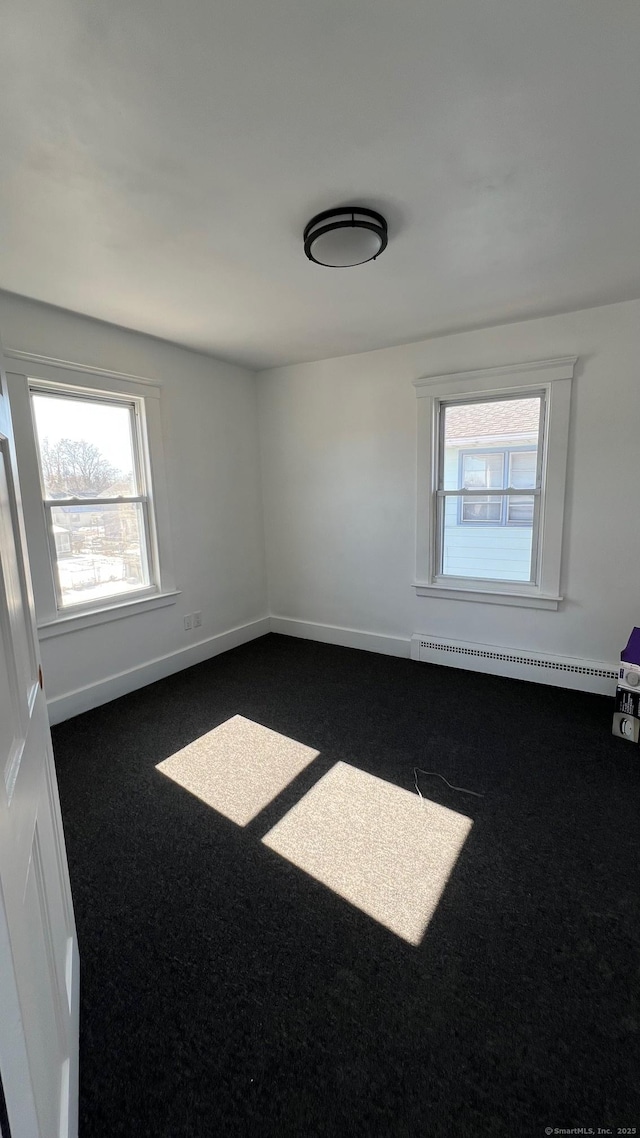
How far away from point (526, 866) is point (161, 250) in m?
3.07

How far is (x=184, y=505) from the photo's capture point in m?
3.83

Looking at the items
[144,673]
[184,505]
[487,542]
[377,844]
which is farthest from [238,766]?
[487,542]

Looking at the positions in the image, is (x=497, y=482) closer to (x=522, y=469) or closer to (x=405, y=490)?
(x=522, y=469)

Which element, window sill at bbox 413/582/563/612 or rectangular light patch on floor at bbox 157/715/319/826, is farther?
window sill at bbox 413/582/563/612

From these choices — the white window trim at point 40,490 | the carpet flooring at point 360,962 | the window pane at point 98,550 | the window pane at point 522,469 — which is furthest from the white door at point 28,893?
the window pane at point 522,469

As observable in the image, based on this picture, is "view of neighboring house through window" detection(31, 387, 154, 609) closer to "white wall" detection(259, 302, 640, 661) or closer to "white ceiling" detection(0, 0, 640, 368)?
"white ceiling" detection(0, 0, 640, 368)

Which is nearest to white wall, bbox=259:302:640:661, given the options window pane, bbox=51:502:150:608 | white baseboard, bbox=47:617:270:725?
white baseboard, bbox=47:617:270:725

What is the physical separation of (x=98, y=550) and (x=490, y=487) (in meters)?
2.93

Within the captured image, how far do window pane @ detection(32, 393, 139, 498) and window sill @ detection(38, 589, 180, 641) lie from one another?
791 mm

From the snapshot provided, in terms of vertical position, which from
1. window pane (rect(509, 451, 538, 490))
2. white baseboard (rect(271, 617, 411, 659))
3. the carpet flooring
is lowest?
the carpet flooring

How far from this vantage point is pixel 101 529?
3.26 meters

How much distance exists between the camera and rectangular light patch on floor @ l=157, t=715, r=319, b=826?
7.47ft

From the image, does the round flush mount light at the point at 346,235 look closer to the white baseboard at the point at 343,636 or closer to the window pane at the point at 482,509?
the window pane at the point at 482,509

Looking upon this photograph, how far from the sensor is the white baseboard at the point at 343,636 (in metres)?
4.11
